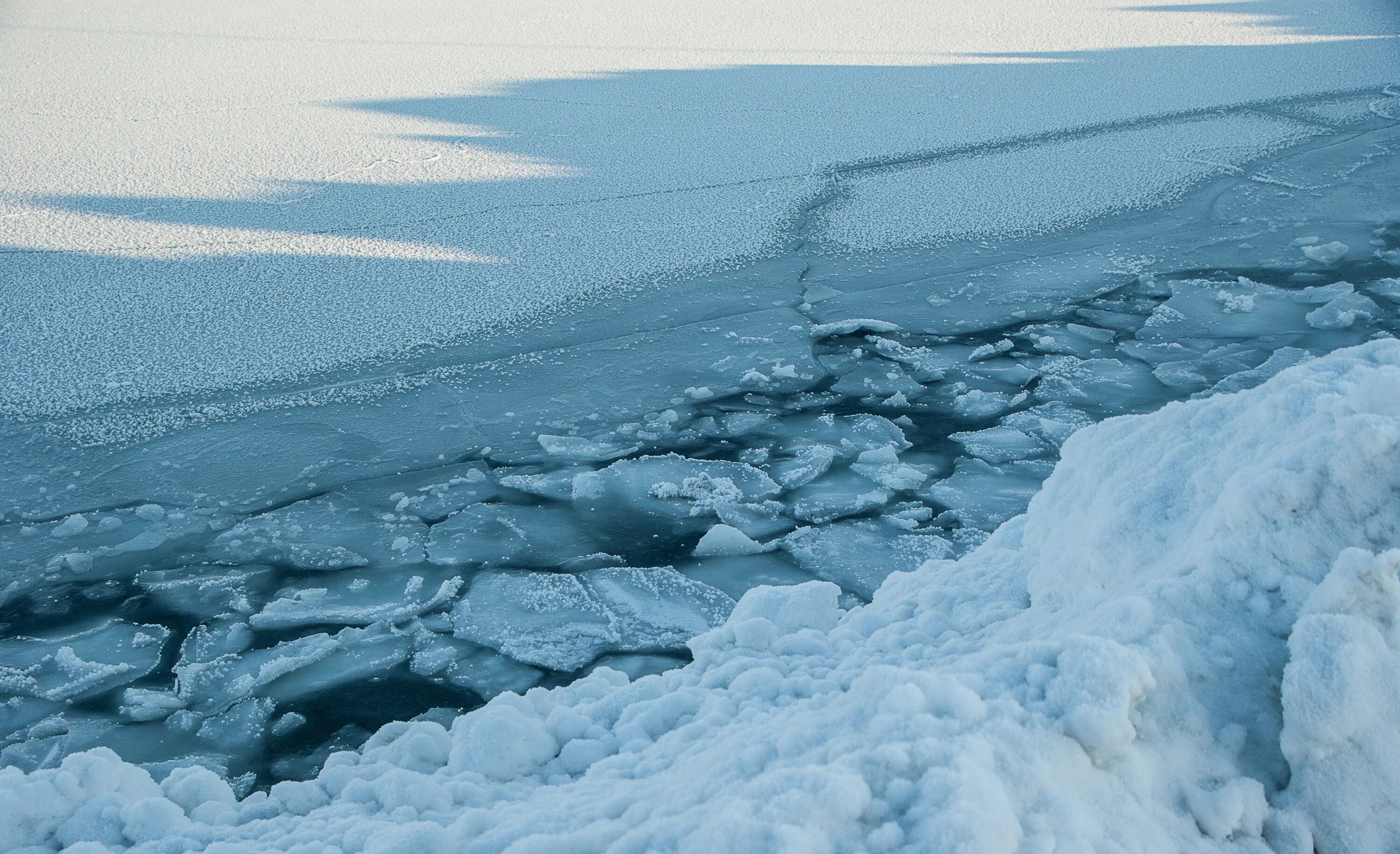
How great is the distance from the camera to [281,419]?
2.37 m

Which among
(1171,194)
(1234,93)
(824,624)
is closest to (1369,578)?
(824,624)

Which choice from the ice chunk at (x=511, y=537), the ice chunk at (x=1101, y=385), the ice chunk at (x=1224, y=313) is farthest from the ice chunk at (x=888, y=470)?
the ice chunk at (x=1224, y=313)

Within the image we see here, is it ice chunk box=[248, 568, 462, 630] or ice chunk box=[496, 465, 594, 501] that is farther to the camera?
ice chunk box=[496, 465, 594, 501]

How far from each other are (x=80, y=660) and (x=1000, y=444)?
1.68 m

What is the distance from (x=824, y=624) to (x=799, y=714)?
15.0 inches

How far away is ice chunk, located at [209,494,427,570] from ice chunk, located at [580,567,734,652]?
34cm

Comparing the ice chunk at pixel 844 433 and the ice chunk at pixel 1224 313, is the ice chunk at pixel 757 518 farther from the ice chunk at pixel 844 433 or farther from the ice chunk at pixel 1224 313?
the ice chunk at pixel 1224 313

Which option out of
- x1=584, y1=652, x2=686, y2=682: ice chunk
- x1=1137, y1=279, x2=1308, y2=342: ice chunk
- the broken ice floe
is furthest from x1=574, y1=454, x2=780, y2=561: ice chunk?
x1=1137, y1=279, x2=1308, y2=342: ice chunk

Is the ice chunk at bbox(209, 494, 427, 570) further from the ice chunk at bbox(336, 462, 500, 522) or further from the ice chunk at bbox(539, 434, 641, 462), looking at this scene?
the ice chunk at bbox(539, 434, 641, 462)

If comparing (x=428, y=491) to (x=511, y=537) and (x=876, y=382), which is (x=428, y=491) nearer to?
(x=511, y=537)

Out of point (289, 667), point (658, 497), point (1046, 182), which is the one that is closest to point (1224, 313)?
point (1046, 182)

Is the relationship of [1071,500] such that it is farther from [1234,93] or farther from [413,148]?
[1234,93]

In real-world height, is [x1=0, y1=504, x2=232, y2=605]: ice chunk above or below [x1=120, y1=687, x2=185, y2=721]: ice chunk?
above

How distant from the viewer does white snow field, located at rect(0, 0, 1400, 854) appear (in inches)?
38.6
